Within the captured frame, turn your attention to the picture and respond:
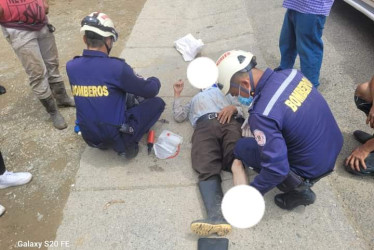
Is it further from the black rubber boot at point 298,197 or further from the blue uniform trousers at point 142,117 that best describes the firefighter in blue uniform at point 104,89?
the black rubber boot at point 298,197

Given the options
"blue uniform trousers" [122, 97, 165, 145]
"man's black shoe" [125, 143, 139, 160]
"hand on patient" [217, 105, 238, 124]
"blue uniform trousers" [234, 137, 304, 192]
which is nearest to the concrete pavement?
"man's black shoe" [125, 143, 139, 160]

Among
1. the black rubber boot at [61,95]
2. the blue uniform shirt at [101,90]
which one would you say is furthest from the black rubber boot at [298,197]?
the black rubber boot at [61,95]

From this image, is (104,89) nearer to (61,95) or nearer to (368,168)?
(61,95)

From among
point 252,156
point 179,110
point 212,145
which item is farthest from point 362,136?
point 179,110

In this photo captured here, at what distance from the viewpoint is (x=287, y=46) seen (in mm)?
3582

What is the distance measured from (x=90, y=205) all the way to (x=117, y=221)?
32 centimetres

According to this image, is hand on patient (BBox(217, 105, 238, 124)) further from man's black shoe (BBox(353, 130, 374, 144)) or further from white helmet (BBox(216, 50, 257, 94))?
man's black shoe (BBox(353, 130, 374, 144))

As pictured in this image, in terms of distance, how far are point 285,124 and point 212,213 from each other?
0.94 metres

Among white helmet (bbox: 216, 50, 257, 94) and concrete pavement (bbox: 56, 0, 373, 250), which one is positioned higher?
white helmet (bbox: 216, 50, 257, 94)

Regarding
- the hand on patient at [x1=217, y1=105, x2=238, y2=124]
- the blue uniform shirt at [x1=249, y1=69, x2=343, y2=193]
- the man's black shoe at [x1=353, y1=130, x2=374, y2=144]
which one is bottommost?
the man's black shoe at [x1=353, y1=130, x2=374, y2=144]

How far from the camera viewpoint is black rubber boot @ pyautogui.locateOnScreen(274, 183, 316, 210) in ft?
7.55

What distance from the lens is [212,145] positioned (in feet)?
9.51

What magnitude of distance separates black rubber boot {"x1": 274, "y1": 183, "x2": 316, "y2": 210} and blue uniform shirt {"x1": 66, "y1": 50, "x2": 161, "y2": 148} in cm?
156

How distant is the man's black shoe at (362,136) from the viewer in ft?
9.62
